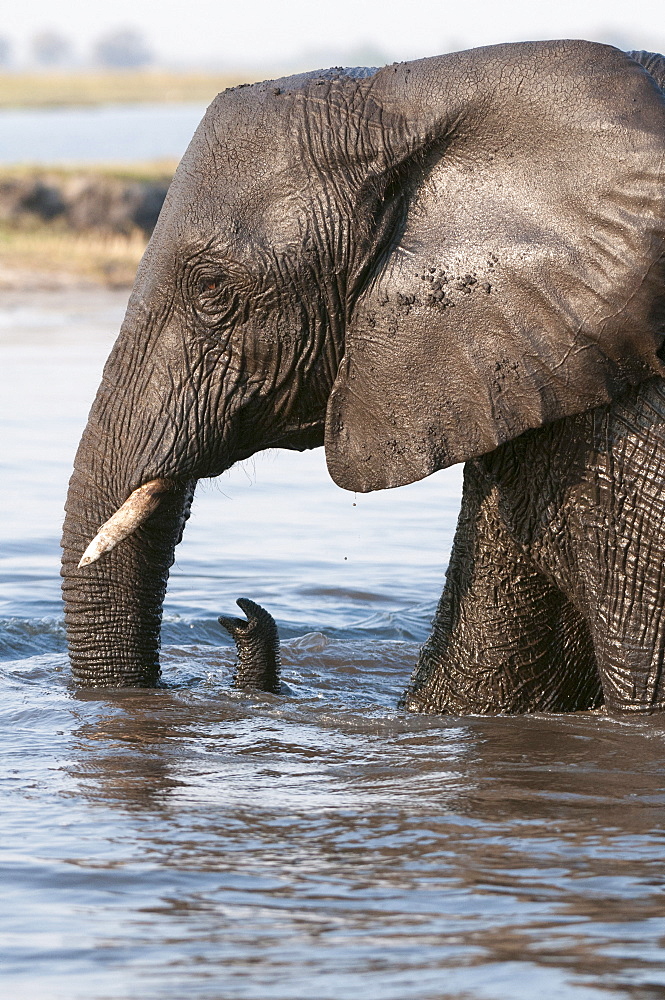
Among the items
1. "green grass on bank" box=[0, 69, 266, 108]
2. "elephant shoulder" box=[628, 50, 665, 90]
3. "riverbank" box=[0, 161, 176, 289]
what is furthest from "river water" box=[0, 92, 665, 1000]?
"green grass on bank" box=[0, 69, 266, 108]

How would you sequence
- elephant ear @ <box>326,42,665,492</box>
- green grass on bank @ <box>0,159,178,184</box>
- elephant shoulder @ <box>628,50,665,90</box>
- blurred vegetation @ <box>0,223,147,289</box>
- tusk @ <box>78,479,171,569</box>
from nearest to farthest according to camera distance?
elephant ear @ <box>326,42,665,492</box>, elephant shoulder @ <box>628,50,665,90</box>, tusk @ <box>78,479,171,569</box>, blurred vegetation @ <box>0,223,147,289</box>, green grass on bank @ <box>0,159,178,184</box>

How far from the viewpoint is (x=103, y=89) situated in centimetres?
11150

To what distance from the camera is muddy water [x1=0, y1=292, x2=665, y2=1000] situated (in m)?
3.47

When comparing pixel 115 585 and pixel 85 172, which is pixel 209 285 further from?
pixel 85 172

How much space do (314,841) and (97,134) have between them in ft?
264

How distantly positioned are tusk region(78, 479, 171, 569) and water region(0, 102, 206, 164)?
29083 millimetres

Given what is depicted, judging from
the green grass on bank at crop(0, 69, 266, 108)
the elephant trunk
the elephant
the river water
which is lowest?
the river water

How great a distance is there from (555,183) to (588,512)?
88 cm

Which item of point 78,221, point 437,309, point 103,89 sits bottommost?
point 437,309

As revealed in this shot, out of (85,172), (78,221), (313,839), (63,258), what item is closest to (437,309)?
(313,839)

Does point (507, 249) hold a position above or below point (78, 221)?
below

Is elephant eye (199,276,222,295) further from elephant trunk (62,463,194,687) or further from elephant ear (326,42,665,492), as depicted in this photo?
elephant trunk (62,463,194,687)

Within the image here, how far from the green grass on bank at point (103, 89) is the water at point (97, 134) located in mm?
1234

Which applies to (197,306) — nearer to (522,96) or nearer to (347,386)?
(347,386)
